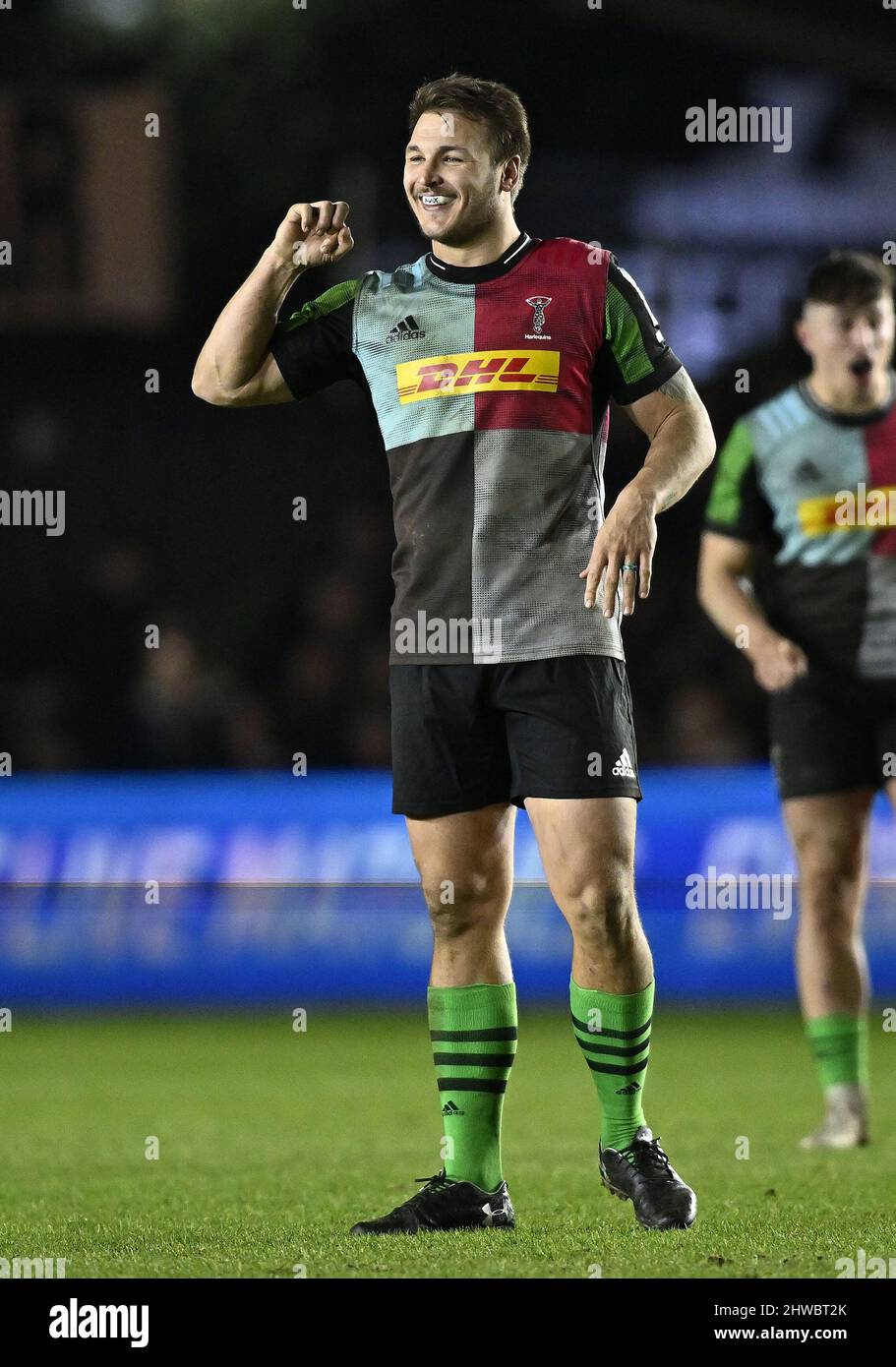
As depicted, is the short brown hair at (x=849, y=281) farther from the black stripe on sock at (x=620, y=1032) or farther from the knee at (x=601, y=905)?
the black stripe on sock at (x=620, y=1032)

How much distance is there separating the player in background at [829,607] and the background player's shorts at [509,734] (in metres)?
1.69

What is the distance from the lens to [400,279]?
11.9 ft

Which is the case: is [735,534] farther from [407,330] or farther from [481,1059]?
[481,1059]

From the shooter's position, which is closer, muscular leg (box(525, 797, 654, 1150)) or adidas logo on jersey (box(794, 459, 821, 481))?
muscular leg (box(525, 797, 654, 1150))

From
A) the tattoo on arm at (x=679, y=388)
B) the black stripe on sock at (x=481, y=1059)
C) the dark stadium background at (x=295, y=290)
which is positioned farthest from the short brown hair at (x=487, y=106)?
the dark stadium background at (x=295, y=290)

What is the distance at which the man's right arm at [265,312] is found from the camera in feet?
11.3

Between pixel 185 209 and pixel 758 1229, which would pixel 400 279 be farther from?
pixel 185 209

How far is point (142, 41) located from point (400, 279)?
896 centimetres

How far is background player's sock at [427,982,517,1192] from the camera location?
356 cm

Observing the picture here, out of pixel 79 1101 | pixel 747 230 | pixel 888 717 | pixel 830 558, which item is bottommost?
pixel 79 1101

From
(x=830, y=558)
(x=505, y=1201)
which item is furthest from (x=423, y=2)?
(x=505, y=1201)

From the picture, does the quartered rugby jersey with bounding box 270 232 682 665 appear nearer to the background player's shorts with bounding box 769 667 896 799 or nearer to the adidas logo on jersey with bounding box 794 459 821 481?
the background player's shorts with bounding box 769 667 896 799

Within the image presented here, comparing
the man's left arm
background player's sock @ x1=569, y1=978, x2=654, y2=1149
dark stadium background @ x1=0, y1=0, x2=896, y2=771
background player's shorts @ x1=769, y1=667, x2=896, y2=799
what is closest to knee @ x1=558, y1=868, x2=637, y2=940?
background player's sock @ x1=569, y1=978, x2=654, y2=1149

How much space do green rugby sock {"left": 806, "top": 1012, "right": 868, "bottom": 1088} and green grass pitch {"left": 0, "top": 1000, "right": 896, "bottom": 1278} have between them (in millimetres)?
191
